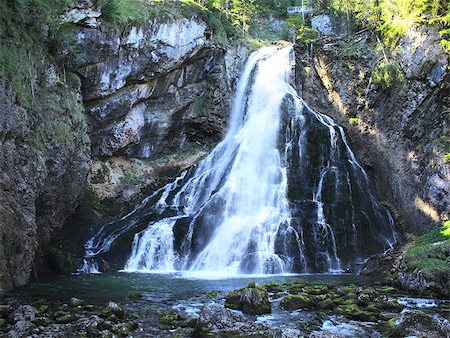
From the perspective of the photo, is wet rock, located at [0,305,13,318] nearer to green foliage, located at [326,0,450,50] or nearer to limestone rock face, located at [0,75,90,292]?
limestone rock face, located at [0,75,90,292]

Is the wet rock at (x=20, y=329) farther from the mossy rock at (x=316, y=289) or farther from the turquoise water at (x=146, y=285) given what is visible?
the mossy rock at (x=316, y=289)

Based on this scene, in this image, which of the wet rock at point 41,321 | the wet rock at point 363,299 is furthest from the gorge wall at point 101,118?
the wet rock at point 363,299

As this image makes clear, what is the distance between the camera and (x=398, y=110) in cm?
2316

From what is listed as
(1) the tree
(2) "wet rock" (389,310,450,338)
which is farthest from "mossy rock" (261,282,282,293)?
(1) the tree

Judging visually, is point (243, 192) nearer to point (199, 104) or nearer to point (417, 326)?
point (199, 104)

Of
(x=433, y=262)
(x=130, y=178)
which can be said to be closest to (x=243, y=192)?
(x=130, y=178)

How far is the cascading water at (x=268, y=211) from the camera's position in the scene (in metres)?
18.0

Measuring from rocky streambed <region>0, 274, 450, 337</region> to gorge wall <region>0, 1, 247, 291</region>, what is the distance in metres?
2.76

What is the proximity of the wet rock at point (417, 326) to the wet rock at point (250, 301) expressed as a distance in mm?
2974

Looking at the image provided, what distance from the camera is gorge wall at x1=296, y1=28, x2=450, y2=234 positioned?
2011 cm

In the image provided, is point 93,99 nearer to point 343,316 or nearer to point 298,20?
point 343,316

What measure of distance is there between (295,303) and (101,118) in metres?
17.2

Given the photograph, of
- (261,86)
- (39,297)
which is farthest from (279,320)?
(261,86)

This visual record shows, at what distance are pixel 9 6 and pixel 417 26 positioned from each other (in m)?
20.3
